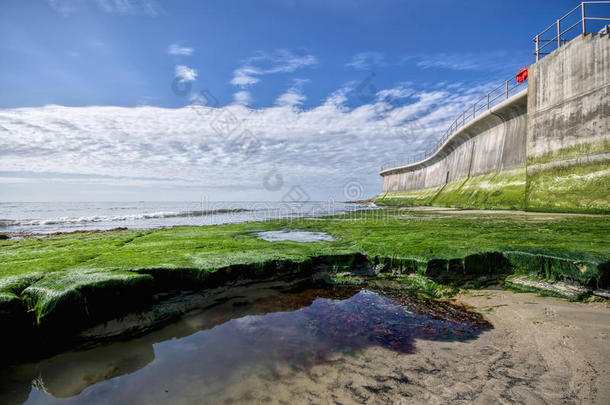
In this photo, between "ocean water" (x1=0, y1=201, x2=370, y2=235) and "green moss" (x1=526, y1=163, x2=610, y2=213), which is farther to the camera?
"ocean water" (x1=0, y1=201, x2=370, y2=235)

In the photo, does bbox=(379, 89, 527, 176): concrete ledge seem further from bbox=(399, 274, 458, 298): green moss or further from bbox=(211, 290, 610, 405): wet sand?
bbox=(211, 290, 610, 405): wet sand

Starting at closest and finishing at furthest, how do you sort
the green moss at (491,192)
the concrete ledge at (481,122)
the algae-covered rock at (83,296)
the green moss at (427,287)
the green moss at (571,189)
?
the algae-covered rock at (83,296) → the green moss at (427,287) → the green moss at (571,189) → the green moss at (491,192) → the concrete ledge at (481,122)

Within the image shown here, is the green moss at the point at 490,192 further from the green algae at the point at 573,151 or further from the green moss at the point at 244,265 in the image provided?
the green moss at the point at 244,265

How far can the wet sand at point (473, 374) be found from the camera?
237 cm

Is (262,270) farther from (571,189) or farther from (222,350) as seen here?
(571,189)

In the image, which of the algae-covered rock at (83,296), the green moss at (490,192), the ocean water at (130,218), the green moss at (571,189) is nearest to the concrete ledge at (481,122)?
the green moss at (490,192)

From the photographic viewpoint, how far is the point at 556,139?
48.8 ft

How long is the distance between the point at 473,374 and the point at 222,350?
102 inches

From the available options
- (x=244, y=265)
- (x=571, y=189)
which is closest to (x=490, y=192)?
(x=571, y=189)

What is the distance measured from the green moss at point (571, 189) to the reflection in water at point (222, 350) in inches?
534

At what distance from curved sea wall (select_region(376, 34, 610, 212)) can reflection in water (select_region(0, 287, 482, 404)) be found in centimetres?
1383

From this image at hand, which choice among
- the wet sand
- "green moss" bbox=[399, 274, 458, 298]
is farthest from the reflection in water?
"green moss" bbox=[399, 274, 458, 298]

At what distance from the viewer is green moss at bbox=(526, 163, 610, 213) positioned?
480 inches

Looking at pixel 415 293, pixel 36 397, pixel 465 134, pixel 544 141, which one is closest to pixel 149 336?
pixel 36 397
